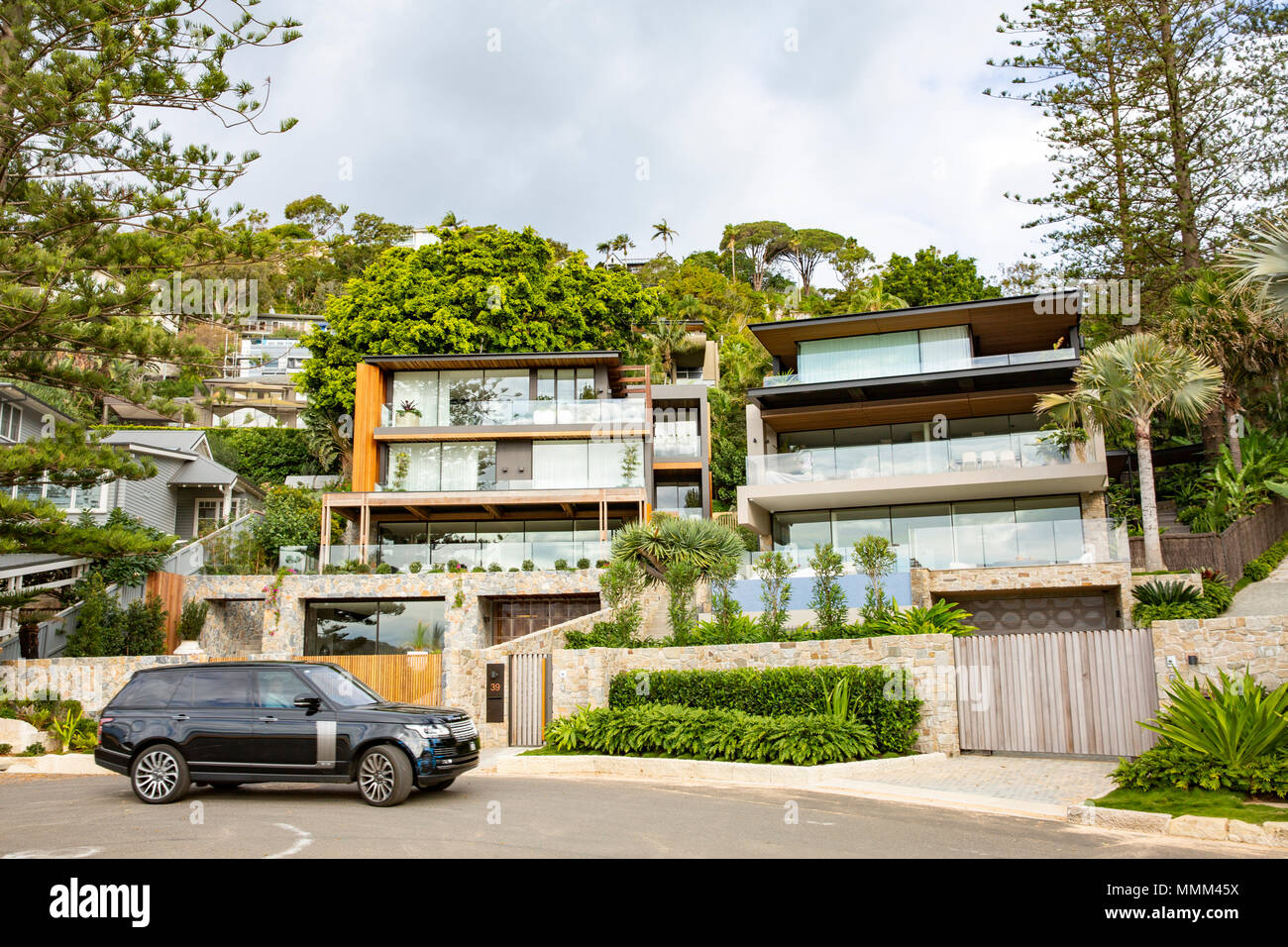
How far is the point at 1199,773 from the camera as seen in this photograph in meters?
11.2

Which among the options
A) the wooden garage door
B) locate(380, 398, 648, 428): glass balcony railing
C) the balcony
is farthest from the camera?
locate(380, 398, 648, 428): glass balcony railing

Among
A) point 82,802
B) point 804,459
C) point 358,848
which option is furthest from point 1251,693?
point 804,459

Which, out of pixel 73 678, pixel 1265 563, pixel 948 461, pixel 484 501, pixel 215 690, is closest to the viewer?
pixel 215 690

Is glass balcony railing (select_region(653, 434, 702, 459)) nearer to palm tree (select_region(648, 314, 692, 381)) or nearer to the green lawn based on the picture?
palm tree (select_region(648, 314, 692, 381))

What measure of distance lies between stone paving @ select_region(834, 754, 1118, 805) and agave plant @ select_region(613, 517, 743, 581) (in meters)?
7.52

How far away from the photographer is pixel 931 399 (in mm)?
31469

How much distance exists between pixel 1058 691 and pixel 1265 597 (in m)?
11.3

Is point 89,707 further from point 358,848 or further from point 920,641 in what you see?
point 920,641

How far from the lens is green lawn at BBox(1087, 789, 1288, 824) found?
9945 millimetres

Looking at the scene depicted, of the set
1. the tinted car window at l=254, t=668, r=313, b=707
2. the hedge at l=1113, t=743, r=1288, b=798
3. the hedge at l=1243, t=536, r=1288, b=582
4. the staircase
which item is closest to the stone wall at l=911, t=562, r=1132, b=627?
the hedge at l=1243, t=536, r=1288, b=582

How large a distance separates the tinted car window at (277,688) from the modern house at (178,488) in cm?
2231

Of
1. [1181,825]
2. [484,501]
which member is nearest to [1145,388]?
[1181,825]

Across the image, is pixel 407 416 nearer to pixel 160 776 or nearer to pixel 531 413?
pixel 531 413
